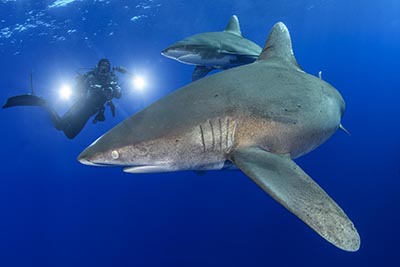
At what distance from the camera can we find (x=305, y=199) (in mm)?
2191

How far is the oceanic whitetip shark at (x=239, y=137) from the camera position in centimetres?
222

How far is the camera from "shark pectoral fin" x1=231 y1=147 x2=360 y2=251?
2.08 metres

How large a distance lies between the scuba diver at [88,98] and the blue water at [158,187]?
1139mm

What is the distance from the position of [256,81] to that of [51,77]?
121 ft

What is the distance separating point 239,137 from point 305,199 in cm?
93

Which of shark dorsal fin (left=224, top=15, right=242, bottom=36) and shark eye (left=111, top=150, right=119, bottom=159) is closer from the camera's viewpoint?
shark eye (left=111, top=150, right=119, bottom=159)

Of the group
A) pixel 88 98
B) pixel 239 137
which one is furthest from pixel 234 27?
pixel 239 137

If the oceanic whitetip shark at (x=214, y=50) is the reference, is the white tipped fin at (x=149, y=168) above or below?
below

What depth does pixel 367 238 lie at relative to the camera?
13.5 metres

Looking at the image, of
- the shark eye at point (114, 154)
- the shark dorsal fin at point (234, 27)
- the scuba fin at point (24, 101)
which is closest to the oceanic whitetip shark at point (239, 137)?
the shark eye at point (114, 154)

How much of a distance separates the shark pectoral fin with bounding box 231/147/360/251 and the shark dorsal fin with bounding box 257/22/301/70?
2.06 metres

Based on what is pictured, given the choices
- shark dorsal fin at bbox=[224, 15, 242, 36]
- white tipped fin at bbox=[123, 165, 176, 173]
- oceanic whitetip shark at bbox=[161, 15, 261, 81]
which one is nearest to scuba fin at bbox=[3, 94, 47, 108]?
oceanic whitetip shark at bbox=[161, 15, 261, 81]

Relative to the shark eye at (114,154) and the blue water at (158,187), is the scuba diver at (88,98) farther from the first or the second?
the shark eye at (114,154)

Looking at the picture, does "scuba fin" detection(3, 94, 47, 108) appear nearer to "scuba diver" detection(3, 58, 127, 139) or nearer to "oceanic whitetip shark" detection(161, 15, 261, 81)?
"scuba diver" detection(3, 58, 127, 139)
